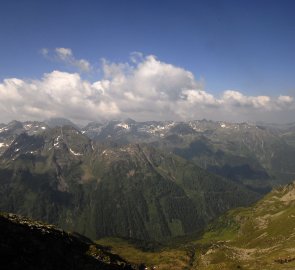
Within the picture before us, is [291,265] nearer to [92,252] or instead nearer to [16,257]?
[92,252]

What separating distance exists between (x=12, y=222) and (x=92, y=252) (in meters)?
27.5

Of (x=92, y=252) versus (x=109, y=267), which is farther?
(x=92, y=252)

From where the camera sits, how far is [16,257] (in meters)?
81.9

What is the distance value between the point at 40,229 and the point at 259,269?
133 m

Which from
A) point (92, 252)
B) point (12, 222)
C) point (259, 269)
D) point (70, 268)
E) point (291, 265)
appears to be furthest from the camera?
point (259, 269)

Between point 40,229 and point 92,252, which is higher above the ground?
point 40,229

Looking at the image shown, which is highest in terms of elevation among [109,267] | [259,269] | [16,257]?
[16,257]

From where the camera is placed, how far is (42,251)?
309 ft

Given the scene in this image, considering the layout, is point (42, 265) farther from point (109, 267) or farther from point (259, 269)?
point (259, 269)

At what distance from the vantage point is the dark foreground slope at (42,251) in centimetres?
8275

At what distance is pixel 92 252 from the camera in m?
118

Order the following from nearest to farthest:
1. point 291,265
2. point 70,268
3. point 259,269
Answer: point 70,268 → point 291,265 → point 259,269

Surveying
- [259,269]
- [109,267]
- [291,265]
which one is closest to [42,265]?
[109,267]

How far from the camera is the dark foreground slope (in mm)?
82750
